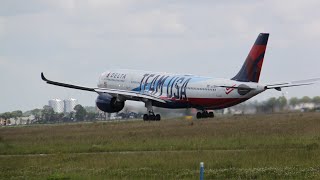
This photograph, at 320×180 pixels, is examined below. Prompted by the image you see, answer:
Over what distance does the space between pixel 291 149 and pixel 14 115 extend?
85283mm

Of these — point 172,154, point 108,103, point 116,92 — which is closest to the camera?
point 172,154

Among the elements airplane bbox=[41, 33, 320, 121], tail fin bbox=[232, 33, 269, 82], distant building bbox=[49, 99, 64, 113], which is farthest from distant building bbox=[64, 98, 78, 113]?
tail fin bbox=[232, 33, 269, 82]

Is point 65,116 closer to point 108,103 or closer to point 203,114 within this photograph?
point 108,103

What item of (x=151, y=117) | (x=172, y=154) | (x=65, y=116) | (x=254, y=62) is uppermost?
(x=254, y=62)

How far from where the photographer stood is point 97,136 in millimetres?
52469

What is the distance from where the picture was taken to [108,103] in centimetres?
7956

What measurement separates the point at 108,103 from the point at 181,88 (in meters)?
9.08

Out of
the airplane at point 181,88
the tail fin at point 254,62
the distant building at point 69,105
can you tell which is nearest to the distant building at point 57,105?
the distant building at point 69,105

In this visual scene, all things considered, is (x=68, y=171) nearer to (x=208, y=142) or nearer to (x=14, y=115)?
(x=208, y=142)

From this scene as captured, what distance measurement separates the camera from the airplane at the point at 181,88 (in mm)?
70125

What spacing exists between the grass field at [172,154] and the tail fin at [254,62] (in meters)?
16.2

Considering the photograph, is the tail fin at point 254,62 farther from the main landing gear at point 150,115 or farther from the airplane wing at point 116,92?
the airplane wing at point 116,92

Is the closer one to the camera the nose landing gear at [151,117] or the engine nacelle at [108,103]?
the nose landing gear at [151,117]

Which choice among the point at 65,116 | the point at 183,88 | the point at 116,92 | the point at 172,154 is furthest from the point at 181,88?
the point at 172,154
